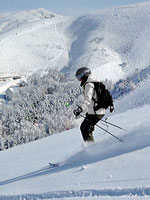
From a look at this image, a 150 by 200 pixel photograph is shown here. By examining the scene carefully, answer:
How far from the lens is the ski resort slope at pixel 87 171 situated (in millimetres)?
4211

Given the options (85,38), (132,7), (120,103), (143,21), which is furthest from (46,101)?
(132,7)

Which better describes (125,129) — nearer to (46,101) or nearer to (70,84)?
(46,101)

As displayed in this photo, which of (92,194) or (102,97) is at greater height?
(102,97)

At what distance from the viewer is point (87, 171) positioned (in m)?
5.13

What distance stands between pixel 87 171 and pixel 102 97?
1.62 metres

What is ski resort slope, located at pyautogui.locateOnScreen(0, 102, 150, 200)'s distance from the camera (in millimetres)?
4211

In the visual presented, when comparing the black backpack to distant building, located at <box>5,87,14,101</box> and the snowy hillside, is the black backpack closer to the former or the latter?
distant building, located at <box>5,87,14,101</box>

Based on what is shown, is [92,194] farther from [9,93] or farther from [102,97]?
[9,93]

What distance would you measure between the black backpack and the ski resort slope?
0.91m

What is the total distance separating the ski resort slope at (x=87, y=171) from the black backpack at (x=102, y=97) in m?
0.91

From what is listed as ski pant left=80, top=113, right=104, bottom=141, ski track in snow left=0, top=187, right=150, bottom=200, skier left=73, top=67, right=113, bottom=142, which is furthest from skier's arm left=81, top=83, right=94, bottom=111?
ski track in snow left=0, top=187, right=150, bottom=200

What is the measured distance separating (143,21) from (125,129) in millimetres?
98944

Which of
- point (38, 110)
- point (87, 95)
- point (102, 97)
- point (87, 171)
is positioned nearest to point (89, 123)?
point (102, 97)

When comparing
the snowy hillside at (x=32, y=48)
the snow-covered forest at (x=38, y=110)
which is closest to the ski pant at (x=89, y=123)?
the snow-covered forest at (x=38, y=110)
